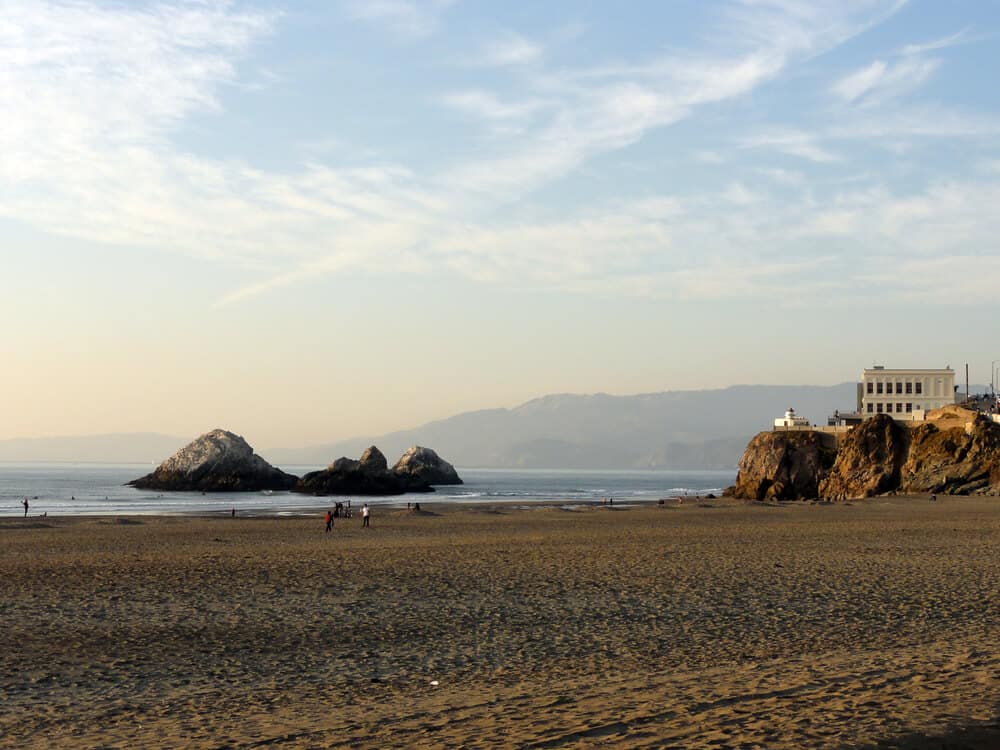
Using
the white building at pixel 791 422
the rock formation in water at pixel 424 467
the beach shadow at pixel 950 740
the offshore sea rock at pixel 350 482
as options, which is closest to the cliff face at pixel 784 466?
the white building at pixel 791 422

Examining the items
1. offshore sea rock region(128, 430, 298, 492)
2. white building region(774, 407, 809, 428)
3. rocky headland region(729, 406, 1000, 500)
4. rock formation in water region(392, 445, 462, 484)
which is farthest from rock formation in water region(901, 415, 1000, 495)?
rock formation in water region(392, 445, 462, 484)

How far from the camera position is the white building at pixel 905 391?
108062 millimetres

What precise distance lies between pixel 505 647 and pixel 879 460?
76475 mm

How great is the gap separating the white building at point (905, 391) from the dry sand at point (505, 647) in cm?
8055

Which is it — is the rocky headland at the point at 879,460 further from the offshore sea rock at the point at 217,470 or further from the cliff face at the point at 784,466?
the offshore sea rock at the point at 217,470

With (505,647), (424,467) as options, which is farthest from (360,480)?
(505,647)

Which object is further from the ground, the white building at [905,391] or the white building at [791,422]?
the white building at [905,391]

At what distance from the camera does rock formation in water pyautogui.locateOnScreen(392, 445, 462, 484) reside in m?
157

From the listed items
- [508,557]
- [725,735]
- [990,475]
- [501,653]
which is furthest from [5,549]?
[990,475]

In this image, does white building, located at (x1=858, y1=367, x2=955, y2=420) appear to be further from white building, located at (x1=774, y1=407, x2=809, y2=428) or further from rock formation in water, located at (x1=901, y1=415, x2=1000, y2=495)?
rock formation in water, located at (x1=901, y1=415, x2=1000, y2=495)

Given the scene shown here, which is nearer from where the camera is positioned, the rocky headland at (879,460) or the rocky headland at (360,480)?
the rocky headland at (879,460)

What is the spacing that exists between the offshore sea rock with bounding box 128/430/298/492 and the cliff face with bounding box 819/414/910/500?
7185 cm

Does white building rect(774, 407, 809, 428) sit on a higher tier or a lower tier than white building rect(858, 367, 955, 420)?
lower

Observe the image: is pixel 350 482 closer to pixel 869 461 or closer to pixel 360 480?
pixel 360 480
